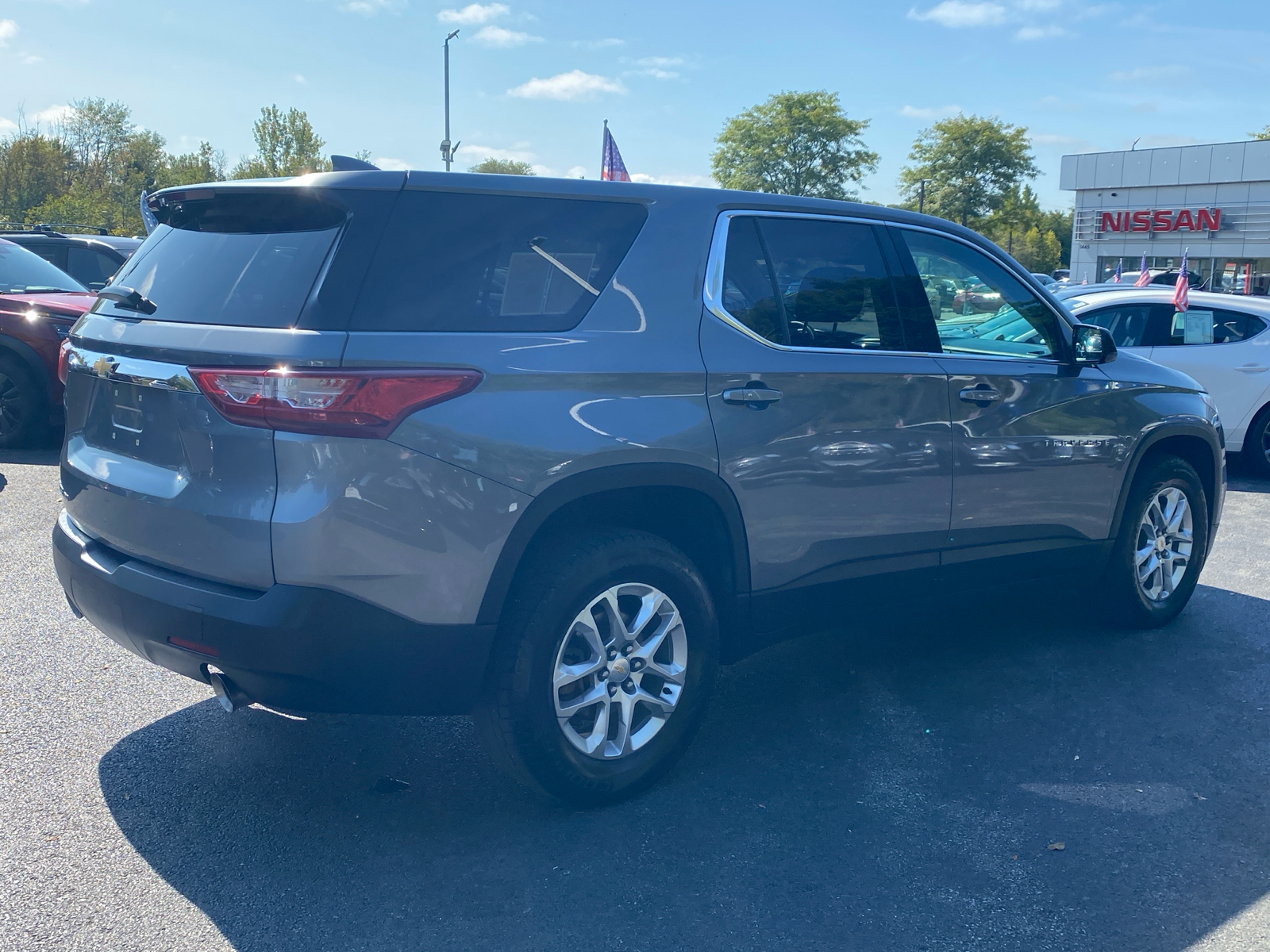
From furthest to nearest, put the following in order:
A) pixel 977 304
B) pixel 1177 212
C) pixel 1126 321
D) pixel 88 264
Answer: pixel 1177 212 → pixel 88 264 → pixel 1126 321 → pixel 977 304

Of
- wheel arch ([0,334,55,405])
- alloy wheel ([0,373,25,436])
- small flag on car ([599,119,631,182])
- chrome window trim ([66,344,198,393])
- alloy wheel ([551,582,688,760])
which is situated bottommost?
alloy wheel ([551,582,688,760])

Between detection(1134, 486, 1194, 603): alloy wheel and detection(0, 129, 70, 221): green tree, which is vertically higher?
detection(0, 129, 70, 221): green tree

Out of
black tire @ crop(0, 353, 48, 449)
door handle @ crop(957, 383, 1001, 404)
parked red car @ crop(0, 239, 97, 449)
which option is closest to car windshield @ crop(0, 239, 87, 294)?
parked red car @ crop(0, 239, 97, 449)

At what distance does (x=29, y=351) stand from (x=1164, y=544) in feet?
27.7

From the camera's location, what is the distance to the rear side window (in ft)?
9.61

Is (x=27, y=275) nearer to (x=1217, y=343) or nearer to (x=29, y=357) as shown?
(x=29, y=357)

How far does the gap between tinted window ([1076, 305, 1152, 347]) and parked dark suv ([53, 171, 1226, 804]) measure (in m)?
6.30

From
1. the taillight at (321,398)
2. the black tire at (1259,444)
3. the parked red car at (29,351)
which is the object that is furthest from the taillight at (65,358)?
the black tire at (1259,444)

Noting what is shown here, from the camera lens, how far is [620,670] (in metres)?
3.36

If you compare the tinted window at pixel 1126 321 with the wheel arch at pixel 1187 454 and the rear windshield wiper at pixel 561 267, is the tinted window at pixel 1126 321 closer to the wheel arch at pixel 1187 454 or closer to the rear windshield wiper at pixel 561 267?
the wheel arch at pixel 1187 454

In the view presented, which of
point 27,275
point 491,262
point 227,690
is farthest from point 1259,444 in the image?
point 27,275

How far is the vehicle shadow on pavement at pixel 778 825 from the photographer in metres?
2.83

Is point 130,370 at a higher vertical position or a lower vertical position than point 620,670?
higher

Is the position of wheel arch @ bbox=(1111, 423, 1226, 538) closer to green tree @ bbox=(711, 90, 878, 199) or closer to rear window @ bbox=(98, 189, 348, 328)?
rear window @ bbox=(98, 189, 348, 328)
